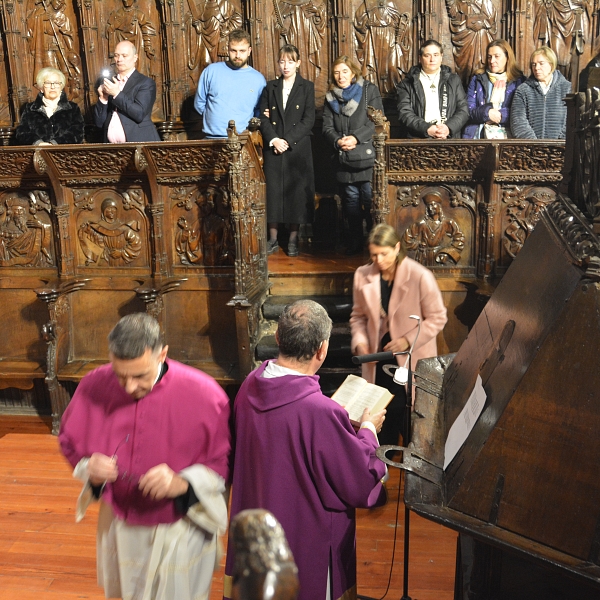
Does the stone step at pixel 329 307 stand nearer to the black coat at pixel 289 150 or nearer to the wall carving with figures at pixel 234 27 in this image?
the black coat at pixel 289 150

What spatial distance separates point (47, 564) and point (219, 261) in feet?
8.42

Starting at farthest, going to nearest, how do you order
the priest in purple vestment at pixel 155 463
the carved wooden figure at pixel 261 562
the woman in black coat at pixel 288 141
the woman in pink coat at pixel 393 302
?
the woman in black coat at pixel 288 141
the woman in pink coat at pixel 393 302
the priest in purple vestment at pixel 155 463
the carved wooden figure at pixel 261 562

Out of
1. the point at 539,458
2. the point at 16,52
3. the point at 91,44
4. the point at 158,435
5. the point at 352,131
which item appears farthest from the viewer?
the point at 91,44

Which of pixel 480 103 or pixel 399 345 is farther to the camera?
pixel 480 103

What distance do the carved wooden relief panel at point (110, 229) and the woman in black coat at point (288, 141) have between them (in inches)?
44.8

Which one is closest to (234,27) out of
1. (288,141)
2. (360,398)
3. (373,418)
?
(288,141)

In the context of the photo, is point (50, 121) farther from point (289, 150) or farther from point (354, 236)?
point (354, 236)

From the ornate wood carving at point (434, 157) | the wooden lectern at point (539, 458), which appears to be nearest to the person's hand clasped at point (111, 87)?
the ornate wood carving at point (434, 157)

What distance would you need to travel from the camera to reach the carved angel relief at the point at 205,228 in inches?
215

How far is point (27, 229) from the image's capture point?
582 centimetres

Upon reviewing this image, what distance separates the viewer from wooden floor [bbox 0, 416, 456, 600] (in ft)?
11.2

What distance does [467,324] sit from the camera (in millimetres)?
5355

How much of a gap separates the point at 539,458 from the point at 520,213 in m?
3.85

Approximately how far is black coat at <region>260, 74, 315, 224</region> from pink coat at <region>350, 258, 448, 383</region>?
7.41 feet
